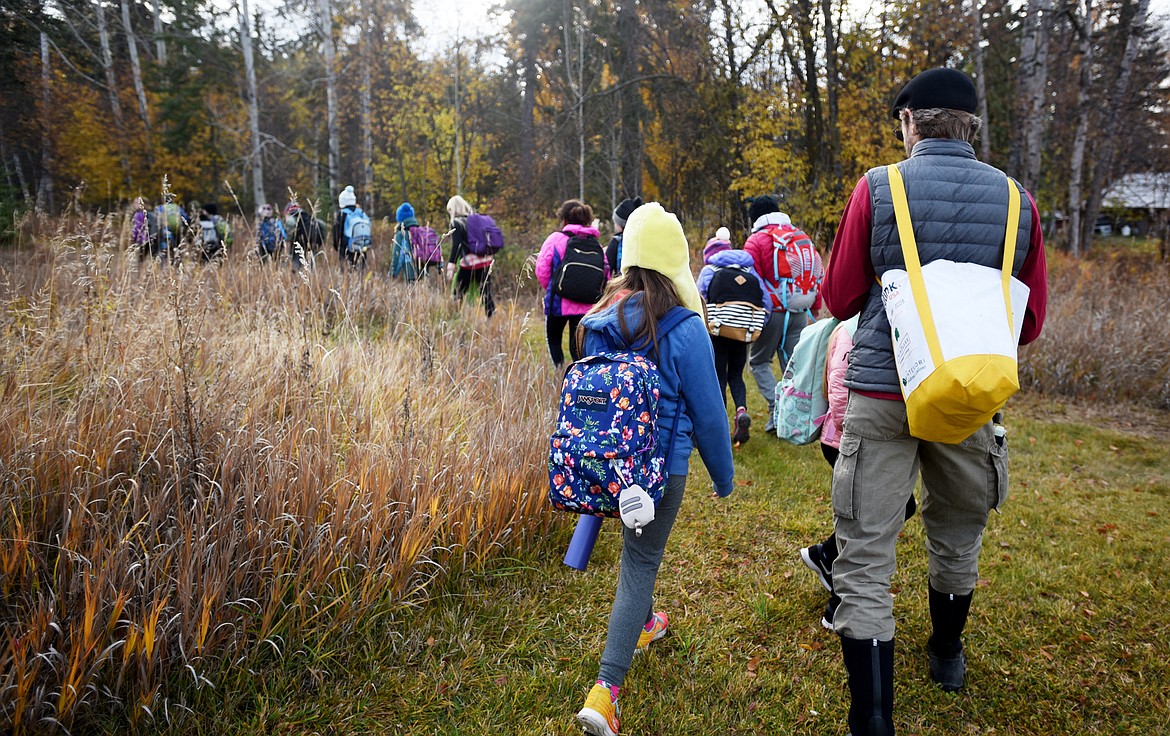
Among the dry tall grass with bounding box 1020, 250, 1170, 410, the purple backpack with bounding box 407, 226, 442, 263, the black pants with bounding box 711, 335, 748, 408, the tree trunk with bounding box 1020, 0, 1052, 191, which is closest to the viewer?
the black pants with bounding box 711, 335, 748, 408

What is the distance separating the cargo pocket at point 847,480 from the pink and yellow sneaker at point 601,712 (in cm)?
92

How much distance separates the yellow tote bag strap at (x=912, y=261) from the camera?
1732 mm

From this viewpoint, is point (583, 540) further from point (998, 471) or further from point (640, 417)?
point (998, 471)

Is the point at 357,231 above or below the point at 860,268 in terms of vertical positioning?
above

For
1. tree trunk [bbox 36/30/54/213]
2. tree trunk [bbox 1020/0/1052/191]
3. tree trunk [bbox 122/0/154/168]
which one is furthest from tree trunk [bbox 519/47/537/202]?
tree trunk [bbox 1020/0/1052/191]

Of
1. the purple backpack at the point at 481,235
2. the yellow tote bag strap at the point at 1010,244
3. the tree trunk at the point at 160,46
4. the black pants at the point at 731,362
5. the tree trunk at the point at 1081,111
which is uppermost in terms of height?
the tree trunk at the point at 160,46

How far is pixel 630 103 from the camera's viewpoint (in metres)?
18.6

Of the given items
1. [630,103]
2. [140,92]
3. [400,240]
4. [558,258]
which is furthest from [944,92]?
[140,92]

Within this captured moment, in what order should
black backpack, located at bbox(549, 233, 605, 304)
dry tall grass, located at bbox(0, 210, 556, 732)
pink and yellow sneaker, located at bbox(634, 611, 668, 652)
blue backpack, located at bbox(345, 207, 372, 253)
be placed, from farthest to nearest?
blue backpack, located at bbox(345, 207, 372, 253), black backpack, located at bbox(549, 233, 605, 304), pink and yellow sneaker, located at bbox(634, 611, 668, 652), dry tall grass, located at bbox(0, 210, 556, 732)

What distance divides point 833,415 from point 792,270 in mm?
2877

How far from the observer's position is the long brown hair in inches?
81.8

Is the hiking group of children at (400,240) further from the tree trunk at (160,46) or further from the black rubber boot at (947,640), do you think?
the tree trunk at (160,46)

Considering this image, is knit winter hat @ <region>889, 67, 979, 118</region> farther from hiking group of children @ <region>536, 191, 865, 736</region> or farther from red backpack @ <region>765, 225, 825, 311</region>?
red backpack @ <region>765, 225, 825, 311</region>

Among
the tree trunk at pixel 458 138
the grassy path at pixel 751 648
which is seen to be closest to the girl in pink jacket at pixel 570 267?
the grassy path at pixel 751 648
